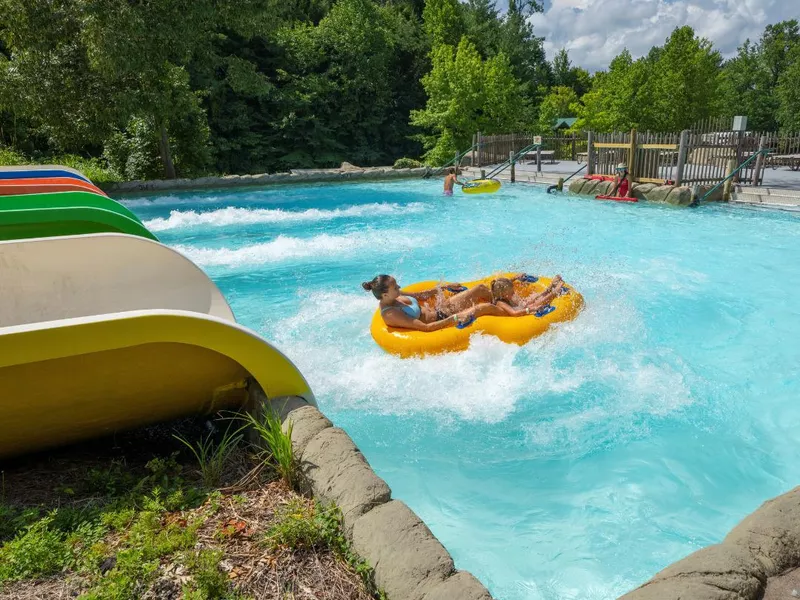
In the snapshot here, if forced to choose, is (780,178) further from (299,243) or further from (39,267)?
(39,267)

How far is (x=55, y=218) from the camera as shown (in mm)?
4023

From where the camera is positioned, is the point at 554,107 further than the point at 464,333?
Yes

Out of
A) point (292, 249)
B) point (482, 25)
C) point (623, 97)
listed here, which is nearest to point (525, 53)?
point (482, 25)

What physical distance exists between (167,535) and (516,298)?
403 centimetres

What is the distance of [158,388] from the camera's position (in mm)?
2740

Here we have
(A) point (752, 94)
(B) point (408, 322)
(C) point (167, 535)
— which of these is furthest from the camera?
(A) point (752, 94)

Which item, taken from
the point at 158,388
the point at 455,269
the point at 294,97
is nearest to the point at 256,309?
the point at 455,269

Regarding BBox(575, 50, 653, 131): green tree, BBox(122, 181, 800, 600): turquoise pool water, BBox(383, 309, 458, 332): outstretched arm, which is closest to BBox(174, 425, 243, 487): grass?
BBox(122, 181, 800, 600): turquoise pool water

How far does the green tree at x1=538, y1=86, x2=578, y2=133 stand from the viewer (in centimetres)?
2772

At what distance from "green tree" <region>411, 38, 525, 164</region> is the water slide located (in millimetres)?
20960

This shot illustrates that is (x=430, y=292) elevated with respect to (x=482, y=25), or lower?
lower

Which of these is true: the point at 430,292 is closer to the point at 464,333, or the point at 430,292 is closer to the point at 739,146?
the point at 464,333

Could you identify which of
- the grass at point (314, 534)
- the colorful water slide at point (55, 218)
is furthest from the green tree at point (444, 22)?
the grass at point (314, 534)

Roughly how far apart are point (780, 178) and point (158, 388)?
16.6 meters
